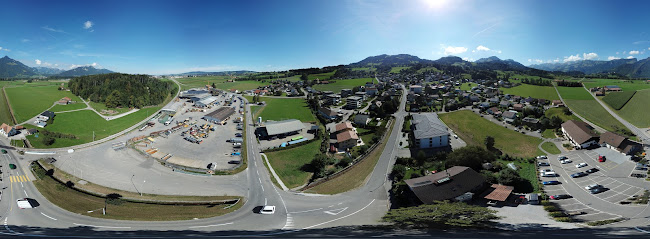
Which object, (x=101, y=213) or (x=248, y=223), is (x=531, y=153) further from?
(x=101, y=213)

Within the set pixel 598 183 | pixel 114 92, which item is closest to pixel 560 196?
pixel 598 183

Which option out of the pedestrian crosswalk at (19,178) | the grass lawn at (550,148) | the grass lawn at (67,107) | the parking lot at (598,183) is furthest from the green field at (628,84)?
the grass lawn at (67,107)

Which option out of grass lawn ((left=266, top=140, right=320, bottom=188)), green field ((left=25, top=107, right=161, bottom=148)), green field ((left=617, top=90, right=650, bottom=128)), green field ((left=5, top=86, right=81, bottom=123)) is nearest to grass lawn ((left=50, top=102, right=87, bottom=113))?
green field ((left=5, top=86, right=81, bottom=123))

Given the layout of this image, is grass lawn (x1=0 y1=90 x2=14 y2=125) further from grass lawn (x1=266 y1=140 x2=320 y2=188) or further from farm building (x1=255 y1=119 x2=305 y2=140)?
grass lawn (x1=266 y1=140 x2=320 y2=188)

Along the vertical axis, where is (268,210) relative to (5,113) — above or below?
below

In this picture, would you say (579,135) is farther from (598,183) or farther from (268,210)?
(268,210)

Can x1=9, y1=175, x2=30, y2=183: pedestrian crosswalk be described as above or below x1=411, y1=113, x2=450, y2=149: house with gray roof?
below

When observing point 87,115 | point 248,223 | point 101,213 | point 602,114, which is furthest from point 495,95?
point 87,115
